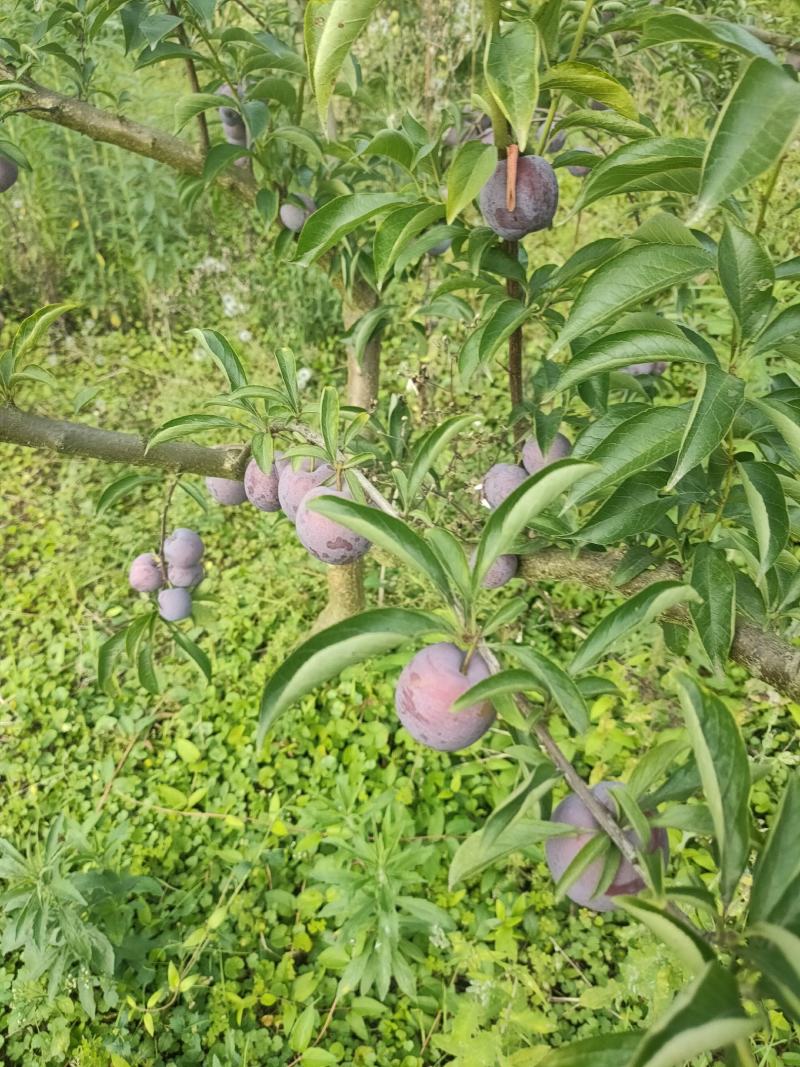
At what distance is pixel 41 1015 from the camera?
1356 mm

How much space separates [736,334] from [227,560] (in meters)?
2.02

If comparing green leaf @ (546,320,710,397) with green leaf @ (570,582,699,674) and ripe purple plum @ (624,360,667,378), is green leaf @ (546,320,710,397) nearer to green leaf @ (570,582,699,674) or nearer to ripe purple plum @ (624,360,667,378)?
green leaf @ (570,582,699,674)

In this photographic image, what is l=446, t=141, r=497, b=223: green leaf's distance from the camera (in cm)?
64

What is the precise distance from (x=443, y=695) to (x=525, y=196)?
1.65ft

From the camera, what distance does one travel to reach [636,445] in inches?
25.2

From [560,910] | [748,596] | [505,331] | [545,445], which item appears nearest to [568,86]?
[505,331]

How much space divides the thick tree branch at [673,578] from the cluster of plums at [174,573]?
2.13 ft

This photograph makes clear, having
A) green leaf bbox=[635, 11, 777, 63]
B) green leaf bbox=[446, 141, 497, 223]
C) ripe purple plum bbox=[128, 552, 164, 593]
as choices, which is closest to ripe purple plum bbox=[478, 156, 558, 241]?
green leaf bbox=[446, 141, 497, 223]

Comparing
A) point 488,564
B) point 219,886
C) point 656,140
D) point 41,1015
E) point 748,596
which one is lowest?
point 219,886

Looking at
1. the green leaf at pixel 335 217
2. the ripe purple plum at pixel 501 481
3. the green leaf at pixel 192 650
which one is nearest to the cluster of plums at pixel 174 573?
the green leaf at pixel 192 650

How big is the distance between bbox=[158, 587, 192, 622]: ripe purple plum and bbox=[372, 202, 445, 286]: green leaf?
0.78 meters

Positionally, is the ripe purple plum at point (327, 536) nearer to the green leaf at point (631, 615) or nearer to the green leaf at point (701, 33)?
the green leaf at point (631, 615)

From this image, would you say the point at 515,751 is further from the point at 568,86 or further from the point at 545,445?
the point at 568,86

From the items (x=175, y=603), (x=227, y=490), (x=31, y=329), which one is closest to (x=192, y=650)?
(x=175, y=603)
